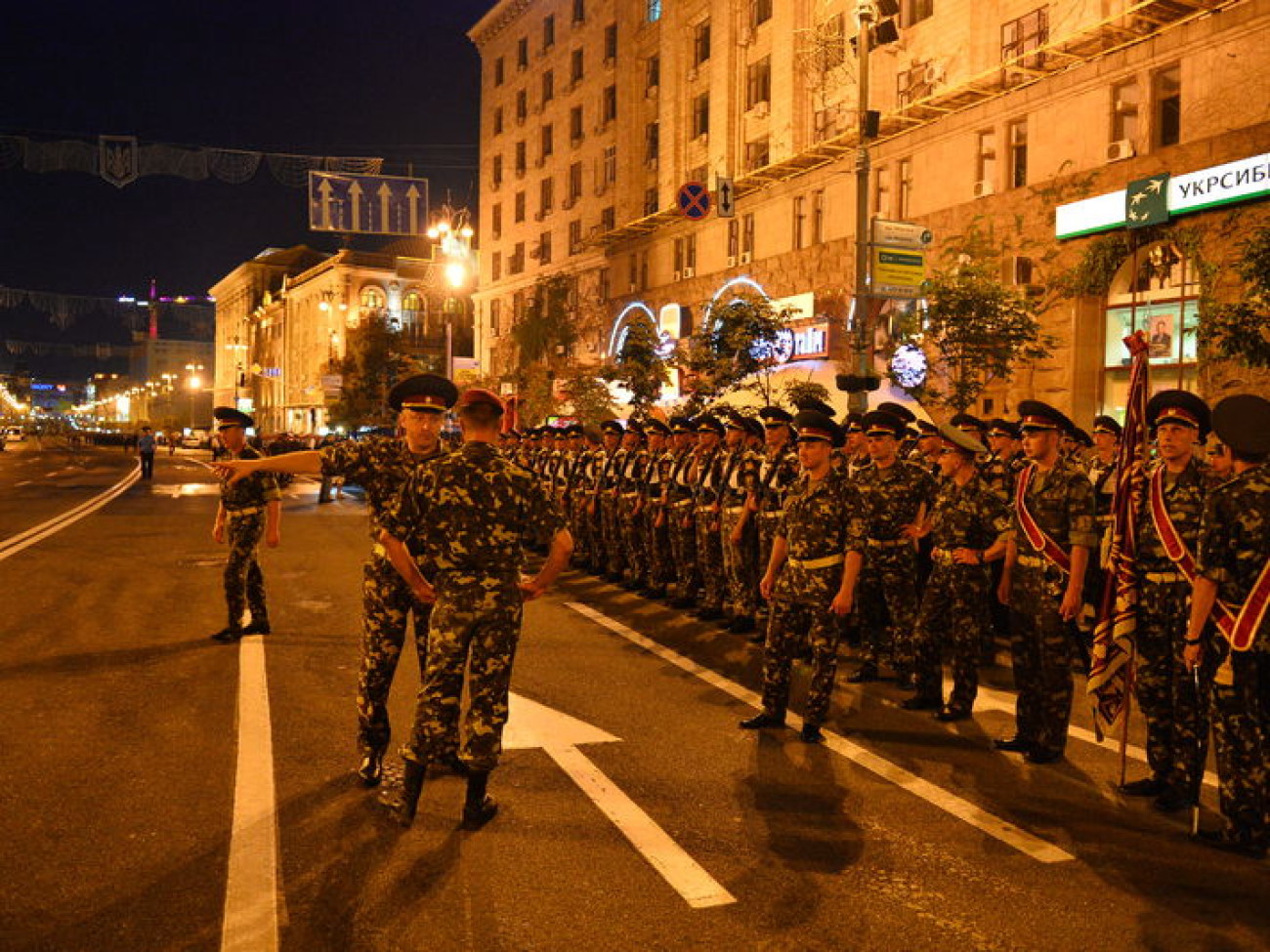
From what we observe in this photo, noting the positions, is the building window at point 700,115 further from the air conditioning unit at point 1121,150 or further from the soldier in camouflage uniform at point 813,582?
the soldier in camouflage uniform at point 813,582

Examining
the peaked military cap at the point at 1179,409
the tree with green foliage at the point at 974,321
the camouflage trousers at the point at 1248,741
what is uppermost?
the tree with green foliage at the point at 974,321

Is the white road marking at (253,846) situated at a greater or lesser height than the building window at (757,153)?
lesser

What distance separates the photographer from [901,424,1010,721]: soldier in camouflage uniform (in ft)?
22.9

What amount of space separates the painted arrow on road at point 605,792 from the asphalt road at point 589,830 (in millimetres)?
21

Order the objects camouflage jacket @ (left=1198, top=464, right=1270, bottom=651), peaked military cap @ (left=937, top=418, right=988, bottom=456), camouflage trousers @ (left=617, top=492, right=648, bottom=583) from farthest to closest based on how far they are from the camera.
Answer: camouflage trousers @ (left=617, top=492, right=648, bottom=583), peaked military cap @ (left=937, top=418, right=988, bottom=456), camouflage jacket @ (left=1198, top=464, right=1270, bottom=651)

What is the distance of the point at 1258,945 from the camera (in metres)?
3.87

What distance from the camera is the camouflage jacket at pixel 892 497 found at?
8055 mm

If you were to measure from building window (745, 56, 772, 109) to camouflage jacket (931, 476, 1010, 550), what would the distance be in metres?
27.8

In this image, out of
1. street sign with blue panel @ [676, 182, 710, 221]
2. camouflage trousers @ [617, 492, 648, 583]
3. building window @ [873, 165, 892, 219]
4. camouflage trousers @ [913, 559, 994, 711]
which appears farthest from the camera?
building window @ [873, 165, 892, 219]

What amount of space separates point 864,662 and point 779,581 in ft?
6.87

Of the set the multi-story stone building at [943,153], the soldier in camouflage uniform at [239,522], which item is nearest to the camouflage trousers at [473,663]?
the soldier in camouflage uniform at [239,522]

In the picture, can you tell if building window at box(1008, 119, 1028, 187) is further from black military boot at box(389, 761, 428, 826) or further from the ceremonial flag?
black military boot at box(389, 761, 428, 826)

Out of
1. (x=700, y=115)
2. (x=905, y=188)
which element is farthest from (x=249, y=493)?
(x=700, y=115)

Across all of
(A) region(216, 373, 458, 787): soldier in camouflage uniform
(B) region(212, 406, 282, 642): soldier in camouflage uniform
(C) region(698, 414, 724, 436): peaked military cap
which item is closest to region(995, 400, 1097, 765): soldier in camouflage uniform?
(A) region(216, 373, 458, 787): soldier in camouflage uniform
